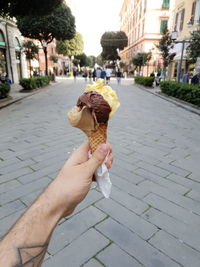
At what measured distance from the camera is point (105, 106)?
1.36 meters

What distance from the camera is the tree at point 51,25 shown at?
1866 centimetres

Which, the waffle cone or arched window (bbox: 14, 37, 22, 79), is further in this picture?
arched window (bbox: 14, 37, 22, 79)

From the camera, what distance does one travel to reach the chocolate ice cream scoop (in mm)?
1327

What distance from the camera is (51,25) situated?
19031mm

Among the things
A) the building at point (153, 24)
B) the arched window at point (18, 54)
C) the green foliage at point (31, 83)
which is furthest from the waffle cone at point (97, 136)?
the building at point (153, 24)

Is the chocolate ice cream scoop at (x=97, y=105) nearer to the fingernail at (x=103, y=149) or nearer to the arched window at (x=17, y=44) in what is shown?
the fingernail at (x=103, y=149)

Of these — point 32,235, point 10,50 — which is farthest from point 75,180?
point 10,50

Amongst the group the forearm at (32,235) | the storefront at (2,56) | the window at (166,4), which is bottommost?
the forearm at (32,235)

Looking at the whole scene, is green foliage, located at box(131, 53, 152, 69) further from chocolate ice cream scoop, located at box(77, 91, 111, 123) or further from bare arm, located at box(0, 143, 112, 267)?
bare arm, located at box(0, 143, 112, 267)

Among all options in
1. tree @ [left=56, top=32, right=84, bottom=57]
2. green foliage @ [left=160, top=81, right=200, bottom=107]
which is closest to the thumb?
green foliage @ [left=160, top=81, right=200, bottom=107]

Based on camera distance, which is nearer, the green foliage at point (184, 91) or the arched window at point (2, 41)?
the green foliage at point (184, 91)

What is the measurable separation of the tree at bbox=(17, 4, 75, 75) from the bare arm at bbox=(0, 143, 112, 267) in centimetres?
2035

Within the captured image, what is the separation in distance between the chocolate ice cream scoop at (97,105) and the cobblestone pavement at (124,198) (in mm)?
1365

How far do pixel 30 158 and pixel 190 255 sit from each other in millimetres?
3109
